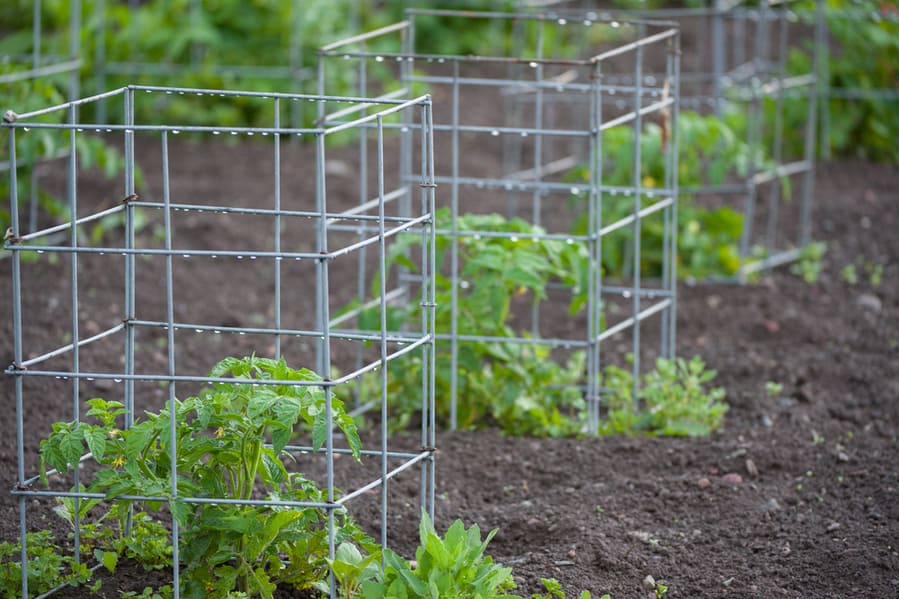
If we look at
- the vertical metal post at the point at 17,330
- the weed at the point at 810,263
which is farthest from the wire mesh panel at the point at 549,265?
the vertical metal post at the point at 17,330

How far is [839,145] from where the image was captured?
9266mm

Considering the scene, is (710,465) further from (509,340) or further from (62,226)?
(62,226)

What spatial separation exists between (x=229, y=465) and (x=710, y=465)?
7.06 feet

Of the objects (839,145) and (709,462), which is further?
(839,145)

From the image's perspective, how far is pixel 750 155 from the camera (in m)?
6.90

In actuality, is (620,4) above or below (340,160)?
above

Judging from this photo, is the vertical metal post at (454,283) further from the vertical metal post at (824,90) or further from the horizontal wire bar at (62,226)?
the vertical metal post at (824,90)

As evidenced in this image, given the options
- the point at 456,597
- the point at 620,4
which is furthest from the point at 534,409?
the point at 620,4

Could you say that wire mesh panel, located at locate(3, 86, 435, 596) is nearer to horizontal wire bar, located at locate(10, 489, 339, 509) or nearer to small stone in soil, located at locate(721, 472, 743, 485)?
horizontal wire bar, located at locate(10, 489, 339, 509)

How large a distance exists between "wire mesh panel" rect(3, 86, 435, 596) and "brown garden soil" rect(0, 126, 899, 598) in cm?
6

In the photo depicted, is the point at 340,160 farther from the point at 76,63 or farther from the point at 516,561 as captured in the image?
the point at 516,561

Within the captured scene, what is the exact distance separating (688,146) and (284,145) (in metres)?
4.18

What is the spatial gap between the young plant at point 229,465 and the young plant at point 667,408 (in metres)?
1.99

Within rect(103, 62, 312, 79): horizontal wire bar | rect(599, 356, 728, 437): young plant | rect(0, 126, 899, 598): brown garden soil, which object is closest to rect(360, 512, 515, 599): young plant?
rect(0, 126, 899, 598): brown garden soil
